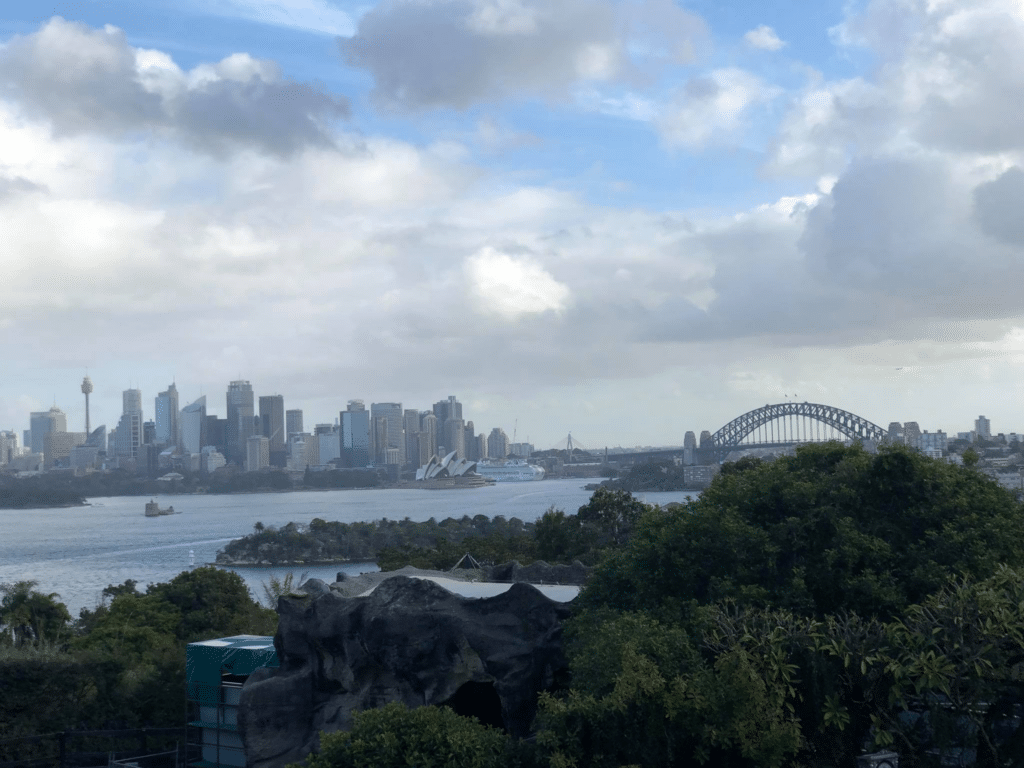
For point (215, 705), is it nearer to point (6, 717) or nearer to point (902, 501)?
point (6, 717)

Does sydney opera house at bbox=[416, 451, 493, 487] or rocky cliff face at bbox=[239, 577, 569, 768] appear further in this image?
sydney opera house at bbox=[416, 451, 493, 487]

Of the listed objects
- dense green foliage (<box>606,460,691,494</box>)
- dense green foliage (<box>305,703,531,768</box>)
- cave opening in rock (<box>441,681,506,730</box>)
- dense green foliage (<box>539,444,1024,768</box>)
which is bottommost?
dense green foliage (<box>606,460,691,494</box>)

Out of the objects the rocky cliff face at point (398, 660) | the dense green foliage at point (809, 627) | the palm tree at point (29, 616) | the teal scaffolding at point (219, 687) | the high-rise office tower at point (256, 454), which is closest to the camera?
the dense green foliage at point (809, 627)

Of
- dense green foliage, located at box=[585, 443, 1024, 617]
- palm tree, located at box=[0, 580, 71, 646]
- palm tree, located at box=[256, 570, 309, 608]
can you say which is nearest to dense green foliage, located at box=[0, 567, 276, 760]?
palm tree, located at box=[0, 580, 71, 646]

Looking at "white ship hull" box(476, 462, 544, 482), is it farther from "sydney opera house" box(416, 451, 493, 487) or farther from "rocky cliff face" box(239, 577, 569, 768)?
"rocky cliff face" box(239, 577, 569, 768)

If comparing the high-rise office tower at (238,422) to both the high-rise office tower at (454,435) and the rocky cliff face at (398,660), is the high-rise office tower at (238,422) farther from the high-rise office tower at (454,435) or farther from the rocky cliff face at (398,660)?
the rocky cliff face at (398,660)

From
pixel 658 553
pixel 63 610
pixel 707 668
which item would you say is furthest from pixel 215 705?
pixel 63 610

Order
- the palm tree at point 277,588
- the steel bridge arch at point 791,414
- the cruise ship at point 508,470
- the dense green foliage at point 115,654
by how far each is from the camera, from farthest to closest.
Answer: the cruise ship at point 508,470, the steel bridge arch at point 791,414, the palm tree at point 277,588, the dense green foliage at point 115,654

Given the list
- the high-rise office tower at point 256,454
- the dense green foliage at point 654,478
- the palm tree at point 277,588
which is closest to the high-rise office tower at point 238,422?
the high-rise office tower at point 256,454
